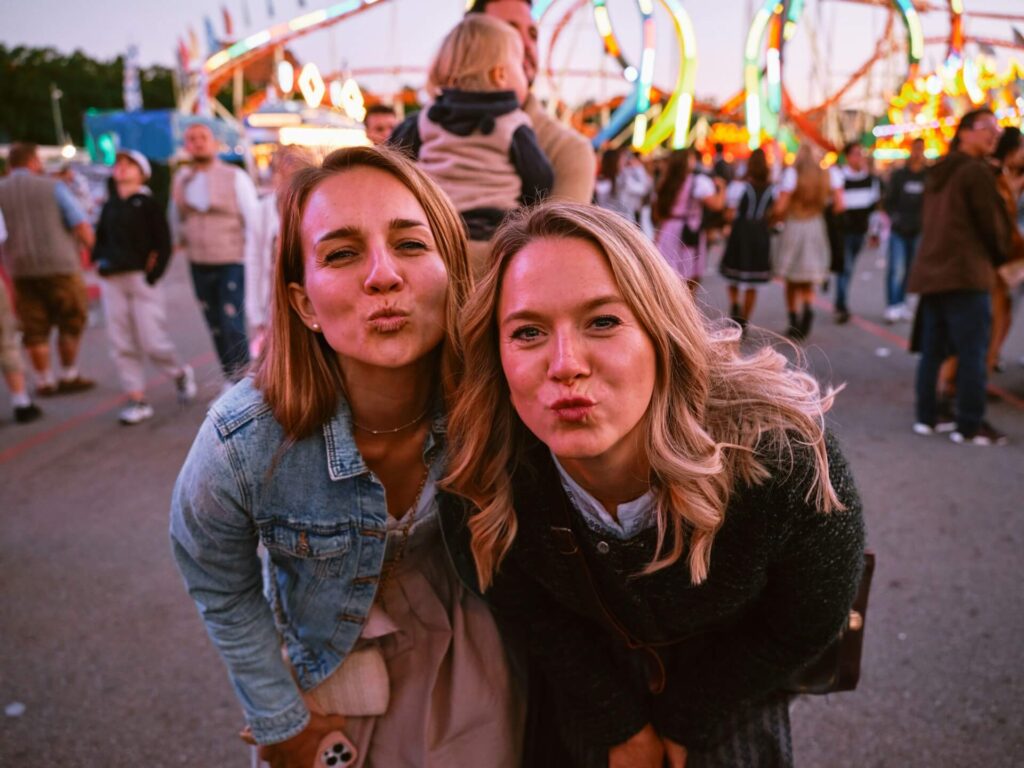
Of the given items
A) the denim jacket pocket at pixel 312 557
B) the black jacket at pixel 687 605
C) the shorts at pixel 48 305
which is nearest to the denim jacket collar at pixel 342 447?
the denim jacket pocket at pixel 312 557

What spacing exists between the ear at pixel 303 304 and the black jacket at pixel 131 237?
4.48m

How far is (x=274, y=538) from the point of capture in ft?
5.32

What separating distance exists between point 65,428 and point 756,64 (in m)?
11.8

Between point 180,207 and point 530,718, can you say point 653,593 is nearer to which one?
point 530,718

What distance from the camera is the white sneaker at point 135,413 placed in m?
5.52

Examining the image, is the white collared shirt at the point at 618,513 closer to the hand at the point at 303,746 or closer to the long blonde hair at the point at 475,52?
the hand at the point at 303,746

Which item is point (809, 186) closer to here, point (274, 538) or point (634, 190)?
point (634, 190)

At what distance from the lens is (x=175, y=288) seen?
13039 millimetres

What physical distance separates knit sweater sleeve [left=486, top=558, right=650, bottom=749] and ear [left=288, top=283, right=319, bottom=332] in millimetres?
684

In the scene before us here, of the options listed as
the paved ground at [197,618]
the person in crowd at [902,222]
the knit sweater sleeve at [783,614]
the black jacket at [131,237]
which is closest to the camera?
the knit sweater sleeve at [783,614]

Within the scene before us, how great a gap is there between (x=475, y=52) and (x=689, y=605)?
203cm

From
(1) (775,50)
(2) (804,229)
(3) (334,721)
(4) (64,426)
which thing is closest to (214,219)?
(4) (64,426)

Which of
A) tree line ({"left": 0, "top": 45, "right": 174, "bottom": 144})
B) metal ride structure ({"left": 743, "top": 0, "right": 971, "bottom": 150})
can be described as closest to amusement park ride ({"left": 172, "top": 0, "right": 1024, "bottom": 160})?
metal ride structure ({"left": 743, "top": 0, "right": 971, "bottom": 150})

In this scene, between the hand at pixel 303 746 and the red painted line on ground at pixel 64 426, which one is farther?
the red painted line on ground at pixel 64 426
